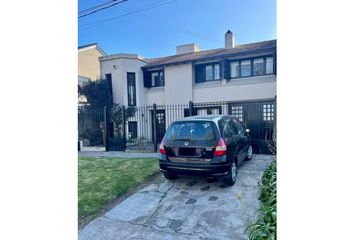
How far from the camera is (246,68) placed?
13672 mm

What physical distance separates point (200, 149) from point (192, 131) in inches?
19.5

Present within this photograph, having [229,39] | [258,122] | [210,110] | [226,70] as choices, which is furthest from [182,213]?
[229,39]

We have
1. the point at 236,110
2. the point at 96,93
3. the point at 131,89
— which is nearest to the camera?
the point at 236,110

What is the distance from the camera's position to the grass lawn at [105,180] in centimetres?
459

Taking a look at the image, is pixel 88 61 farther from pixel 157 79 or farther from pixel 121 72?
pixel 157 79

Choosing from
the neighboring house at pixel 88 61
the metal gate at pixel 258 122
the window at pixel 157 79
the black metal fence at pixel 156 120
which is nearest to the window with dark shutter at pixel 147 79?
the window at pixel 157 79

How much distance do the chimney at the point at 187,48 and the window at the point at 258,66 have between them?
5740 mm

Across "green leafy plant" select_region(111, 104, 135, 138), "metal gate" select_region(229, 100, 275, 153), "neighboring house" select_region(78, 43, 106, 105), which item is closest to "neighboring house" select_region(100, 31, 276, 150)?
"green leafy plant" select_region(111, 104, 135, 138)

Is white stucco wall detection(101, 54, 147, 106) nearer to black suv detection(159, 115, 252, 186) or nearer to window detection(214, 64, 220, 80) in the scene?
window detection(214, 64, 220, 80)
